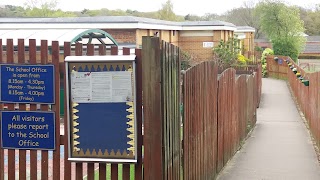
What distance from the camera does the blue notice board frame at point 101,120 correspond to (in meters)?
5.58

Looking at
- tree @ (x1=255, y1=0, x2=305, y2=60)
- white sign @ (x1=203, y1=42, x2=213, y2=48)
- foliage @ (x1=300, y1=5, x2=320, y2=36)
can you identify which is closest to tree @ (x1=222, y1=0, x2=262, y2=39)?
foliage @ (x1=300, y1=5, x2=320, y2=36)

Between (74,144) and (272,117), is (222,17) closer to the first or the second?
(272,117)

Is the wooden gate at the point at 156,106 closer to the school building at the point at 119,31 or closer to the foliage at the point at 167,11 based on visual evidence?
the school building at the point at 119,31

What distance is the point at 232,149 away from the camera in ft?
38.7

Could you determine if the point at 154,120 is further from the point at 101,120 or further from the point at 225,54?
the point at 225,54

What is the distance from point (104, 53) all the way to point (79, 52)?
0.26 meters

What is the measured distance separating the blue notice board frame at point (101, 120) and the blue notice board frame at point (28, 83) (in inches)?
12.7

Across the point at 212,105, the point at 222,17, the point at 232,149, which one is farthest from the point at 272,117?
the point at 222,17

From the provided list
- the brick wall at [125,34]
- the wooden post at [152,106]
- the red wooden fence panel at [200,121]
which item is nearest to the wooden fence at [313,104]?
the red wooden fence panel at [200,121]

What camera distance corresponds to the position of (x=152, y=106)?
545 centimetres

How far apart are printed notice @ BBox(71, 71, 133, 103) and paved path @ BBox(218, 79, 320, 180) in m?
4.29

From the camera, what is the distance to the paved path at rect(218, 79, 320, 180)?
32.4 feet

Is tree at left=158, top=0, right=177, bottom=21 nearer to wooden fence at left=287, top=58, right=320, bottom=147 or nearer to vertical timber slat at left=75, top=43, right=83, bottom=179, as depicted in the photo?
wooden fence at left=287, top=58, right=320, bottom=147

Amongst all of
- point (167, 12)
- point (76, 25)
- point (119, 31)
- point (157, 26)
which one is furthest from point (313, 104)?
point (167, 12)
